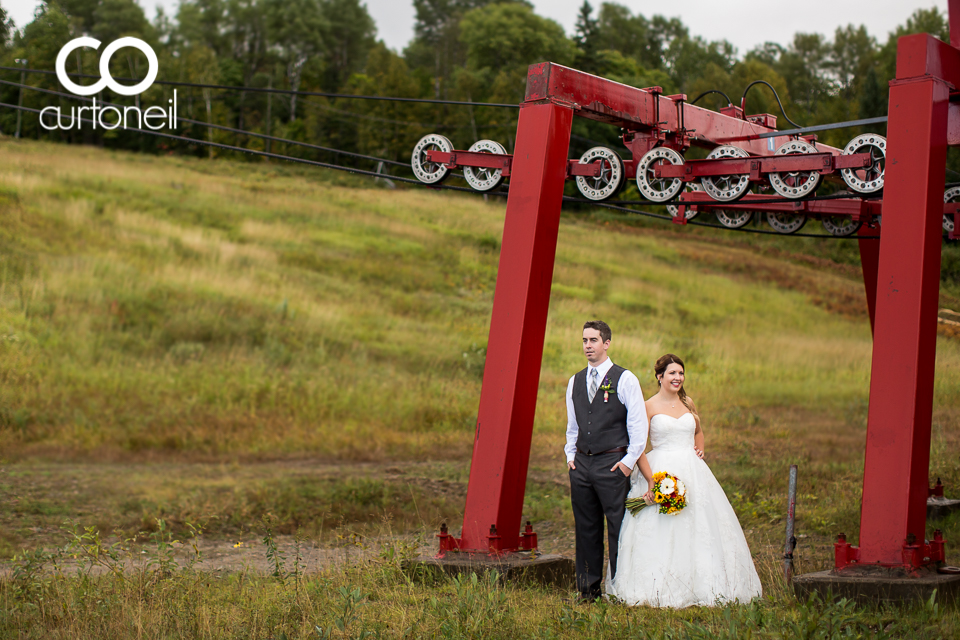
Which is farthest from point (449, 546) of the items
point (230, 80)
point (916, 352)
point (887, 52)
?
point (230, 80)

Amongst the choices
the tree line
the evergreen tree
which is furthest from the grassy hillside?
the evergreen tree

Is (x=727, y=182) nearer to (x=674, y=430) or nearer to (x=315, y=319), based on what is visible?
(x=674, y=430)

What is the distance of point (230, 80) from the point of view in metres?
74.8

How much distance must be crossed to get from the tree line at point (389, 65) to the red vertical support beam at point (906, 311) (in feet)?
133

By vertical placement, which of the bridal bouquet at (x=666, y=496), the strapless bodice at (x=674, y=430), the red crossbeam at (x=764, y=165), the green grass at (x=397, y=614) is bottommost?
the green grass at (x=397, y=614)

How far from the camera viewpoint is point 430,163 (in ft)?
33.4

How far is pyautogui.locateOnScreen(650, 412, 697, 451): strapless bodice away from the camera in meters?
6.93

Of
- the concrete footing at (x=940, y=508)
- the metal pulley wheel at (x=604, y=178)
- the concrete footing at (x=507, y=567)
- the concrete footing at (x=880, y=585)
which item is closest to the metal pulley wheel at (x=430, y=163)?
the metal pulley wheel at (x=604, y=178)

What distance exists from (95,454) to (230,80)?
209 feet

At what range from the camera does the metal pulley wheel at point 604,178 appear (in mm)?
9070

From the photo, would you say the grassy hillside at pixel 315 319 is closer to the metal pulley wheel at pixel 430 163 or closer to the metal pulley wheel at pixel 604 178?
the metal pulley wheel at pixel 430 163

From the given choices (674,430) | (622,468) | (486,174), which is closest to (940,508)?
(674,430)

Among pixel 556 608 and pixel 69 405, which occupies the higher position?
pixel 556 608

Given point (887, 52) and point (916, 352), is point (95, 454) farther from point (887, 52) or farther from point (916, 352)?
point (887, 52)
